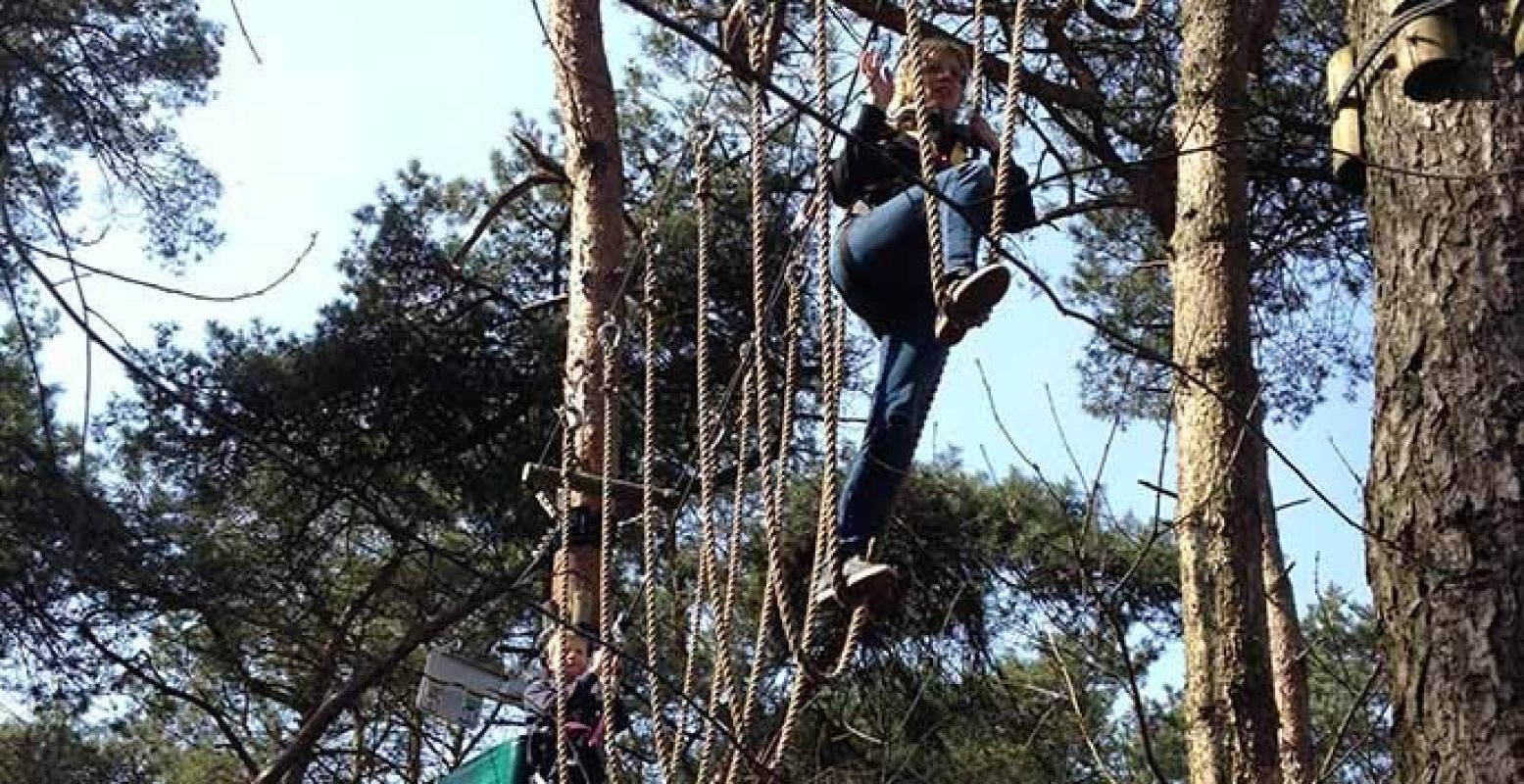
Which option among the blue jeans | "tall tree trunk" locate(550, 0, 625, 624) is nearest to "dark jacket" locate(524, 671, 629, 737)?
"tall tree trunk" locate(550, 0, 625, 624)

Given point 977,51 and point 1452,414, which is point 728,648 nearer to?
point 977,51

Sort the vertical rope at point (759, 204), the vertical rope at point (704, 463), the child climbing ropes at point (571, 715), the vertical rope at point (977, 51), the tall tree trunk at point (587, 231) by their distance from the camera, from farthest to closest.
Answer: the tall tree trunk at point (587, 231)
the child climbing ropes at point (571, 715)
the vertical rope at point (704, 463)
the vertical rope at point (759, 204)
the vertical rope at point (977, 51)

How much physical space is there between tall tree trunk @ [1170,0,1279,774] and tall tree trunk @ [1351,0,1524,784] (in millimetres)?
1980

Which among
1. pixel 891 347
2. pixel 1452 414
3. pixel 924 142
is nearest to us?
pixel 1452 414

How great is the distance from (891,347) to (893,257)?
0.53ft

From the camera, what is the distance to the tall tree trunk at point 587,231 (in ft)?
17.6

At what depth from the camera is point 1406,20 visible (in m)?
2.37

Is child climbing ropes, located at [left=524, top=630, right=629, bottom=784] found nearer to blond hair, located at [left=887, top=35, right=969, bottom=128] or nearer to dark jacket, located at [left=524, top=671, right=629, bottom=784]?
dark jacket, located at [left=524, top=671, right=629, bottom=784]

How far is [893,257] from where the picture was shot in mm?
3207

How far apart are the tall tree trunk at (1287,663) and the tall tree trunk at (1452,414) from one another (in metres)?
2.88

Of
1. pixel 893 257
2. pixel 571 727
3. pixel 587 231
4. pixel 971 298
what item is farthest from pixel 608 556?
pixel 587 231

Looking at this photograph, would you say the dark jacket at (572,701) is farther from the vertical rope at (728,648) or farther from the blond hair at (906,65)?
the blond hair at (906,65)

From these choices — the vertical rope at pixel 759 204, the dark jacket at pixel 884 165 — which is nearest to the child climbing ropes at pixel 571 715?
the vertical rope at pixel 759 204

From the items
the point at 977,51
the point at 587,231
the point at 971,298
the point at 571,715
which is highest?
the point at 587,231
